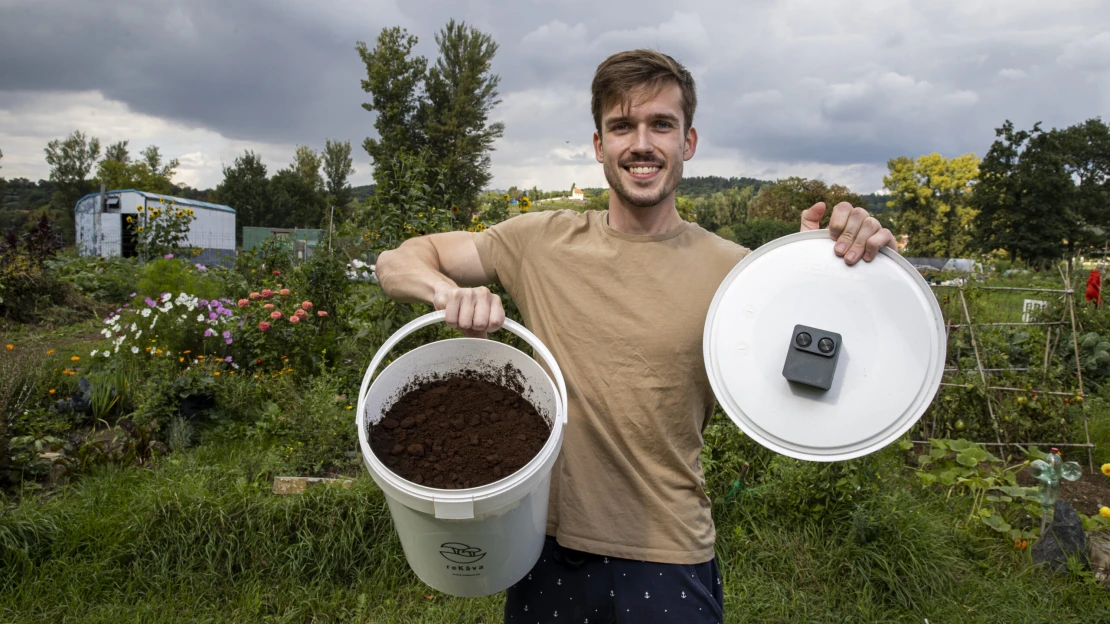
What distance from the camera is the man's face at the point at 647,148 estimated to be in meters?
1.56

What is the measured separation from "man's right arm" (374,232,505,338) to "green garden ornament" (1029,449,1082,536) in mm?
3076

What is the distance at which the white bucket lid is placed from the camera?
50.3 inches

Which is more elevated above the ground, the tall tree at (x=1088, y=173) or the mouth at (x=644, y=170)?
the tall tree at (x=1088, y=173)

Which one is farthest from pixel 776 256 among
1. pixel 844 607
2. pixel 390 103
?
pixel 390 103

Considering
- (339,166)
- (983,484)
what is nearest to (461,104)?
(339,166)

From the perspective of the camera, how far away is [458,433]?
1281 millimetres

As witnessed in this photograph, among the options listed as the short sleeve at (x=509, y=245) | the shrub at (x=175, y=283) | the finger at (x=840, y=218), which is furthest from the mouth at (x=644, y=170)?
the shrub at (x=175, y=283)

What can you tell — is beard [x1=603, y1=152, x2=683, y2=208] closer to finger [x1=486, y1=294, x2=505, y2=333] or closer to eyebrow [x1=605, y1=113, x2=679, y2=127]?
eyebrow [x1=605, y1=113, x2=679, y2=127]

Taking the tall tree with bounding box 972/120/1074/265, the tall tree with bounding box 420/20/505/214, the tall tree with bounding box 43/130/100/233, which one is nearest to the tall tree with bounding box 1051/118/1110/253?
the tall tree with bounding box 972/120/1074/265

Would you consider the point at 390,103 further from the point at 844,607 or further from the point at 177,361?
the point at 844,607

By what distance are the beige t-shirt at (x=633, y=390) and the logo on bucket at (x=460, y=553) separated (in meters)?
0.36

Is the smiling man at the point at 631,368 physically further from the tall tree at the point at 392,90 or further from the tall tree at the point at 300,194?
the tall tree at the point at 300,194

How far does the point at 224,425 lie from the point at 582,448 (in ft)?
11.2

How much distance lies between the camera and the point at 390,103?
2491cm
